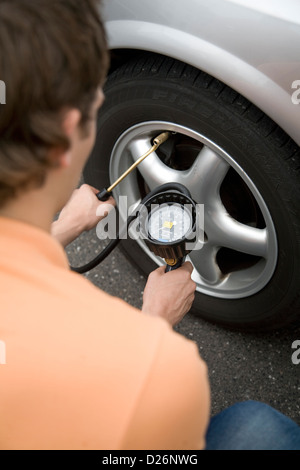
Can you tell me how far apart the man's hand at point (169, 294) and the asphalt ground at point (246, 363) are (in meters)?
0.46

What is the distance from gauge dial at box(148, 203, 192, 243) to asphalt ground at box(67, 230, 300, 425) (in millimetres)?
541

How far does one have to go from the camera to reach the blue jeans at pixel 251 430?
1005 millimetres

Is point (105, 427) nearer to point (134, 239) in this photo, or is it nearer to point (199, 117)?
point (199, 117)

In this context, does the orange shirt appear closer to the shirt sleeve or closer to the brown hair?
the shirt sleeve

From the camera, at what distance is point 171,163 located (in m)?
1.56

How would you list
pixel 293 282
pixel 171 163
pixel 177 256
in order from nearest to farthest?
1. pixel 177 256
2. pixel 293 282
3. pixel 171 163

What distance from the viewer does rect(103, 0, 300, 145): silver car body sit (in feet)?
3.63

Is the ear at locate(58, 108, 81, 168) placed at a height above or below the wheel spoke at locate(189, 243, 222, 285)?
above

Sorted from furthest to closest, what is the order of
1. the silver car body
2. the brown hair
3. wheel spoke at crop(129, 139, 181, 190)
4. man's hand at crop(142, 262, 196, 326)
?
wheel spoke at crop(129, 139, 181, 190) < man's hand at crop(142, 262, 196, 326) < the silver car body < the brown hair

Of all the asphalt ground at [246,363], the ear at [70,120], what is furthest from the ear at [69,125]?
the asphalt ground at [246,363]

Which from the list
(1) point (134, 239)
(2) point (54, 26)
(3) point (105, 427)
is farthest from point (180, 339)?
(1) point (134, 239)

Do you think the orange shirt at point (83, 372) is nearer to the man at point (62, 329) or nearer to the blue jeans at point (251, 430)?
the man at point (62, 329)

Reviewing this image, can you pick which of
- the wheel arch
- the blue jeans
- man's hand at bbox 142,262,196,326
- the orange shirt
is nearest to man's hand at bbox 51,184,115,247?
man's hand at bbox 142,262,196,326
